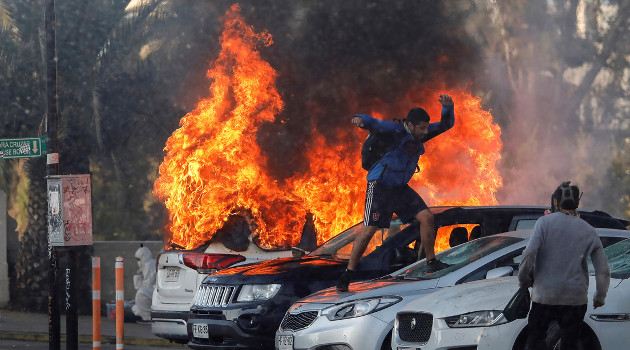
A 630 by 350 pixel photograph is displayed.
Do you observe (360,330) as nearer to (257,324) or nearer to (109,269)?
(257,324)

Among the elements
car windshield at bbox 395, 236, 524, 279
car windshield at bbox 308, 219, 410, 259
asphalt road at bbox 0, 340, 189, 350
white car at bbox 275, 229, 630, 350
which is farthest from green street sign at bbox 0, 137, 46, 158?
car windshield at bbox 395, 236, 524, 279

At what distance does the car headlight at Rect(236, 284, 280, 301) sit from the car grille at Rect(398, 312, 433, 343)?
267cm

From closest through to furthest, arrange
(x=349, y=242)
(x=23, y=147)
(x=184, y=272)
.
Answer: (x=349, y=242) < (x=184, y=272) < (x=23, y=147)

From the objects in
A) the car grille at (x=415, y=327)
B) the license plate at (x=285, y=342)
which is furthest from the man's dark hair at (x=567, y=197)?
the license plate at (x=285, y=342)

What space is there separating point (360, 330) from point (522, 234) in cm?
187

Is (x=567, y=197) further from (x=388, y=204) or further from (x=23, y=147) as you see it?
(x=23, y=147)

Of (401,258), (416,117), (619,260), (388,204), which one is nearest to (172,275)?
(401,258)

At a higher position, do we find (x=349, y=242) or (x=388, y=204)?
(x=388, y=204)

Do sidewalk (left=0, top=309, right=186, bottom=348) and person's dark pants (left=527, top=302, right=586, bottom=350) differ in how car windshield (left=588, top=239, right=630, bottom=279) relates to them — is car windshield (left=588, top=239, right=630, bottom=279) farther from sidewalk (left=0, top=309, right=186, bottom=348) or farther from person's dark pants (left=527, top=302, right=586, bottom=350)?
sidewalk (left=0, top=309, right=186, bottom=348)

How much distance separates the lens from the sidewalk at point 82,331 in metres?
16.6

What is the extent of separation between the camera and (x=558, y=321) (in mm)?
7875

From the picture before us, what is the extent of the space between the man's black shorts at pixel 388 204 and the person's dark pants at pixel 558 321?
3311 mm

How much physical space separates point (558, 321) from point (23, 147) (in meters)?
8.33

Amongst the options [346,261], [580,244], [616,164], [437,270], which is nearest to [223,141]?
[346,261]
